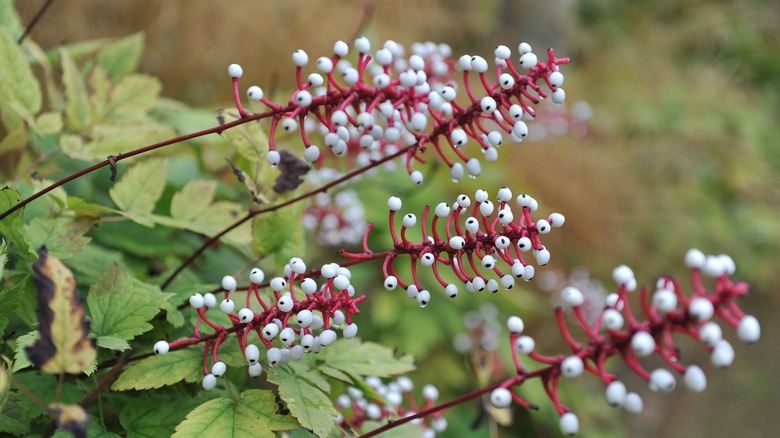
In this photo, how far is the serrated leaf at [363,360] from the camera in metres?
0.62

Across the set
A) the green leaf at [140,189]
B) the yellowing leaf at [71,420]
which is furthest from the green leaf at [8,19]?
the yellowing leaf at [71,420]

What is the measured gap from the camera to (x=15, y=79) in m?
0.73

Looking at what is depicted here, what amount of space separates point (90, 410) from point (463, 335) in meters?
1.20

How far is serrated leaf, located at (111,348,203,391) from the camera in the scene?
1.69ft

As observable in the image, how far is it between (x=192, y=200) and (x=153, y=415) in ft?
0.88

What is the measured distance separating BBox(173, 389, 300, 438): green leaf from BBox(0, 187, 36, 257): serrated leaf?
21 cm

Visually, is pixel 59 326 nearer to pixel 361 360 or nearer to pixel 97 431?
pixel 97 431

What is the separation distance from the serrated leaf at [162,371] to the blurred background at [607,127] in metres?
0.69

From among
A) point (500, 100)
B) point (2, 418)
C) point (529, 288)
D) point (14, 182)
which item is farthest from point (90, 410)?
point (529, 288)

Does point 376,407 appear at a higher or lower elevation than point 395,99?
lower

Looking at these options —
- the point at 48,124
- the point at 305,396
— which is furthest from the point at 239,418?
the point at 48,124

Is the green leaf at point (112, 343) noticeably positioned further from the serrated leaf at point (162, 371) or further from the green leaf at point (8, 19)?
the green leaf at point (8, 19)

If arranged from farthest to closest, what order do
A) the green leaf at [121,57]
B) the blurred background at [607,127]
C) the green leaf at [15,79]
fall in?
1. the blurred background at [607,127]
2. the green leaf at [121,57]
3. the green leaf at [15,79]

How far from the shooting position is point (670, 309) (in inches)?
14.6
